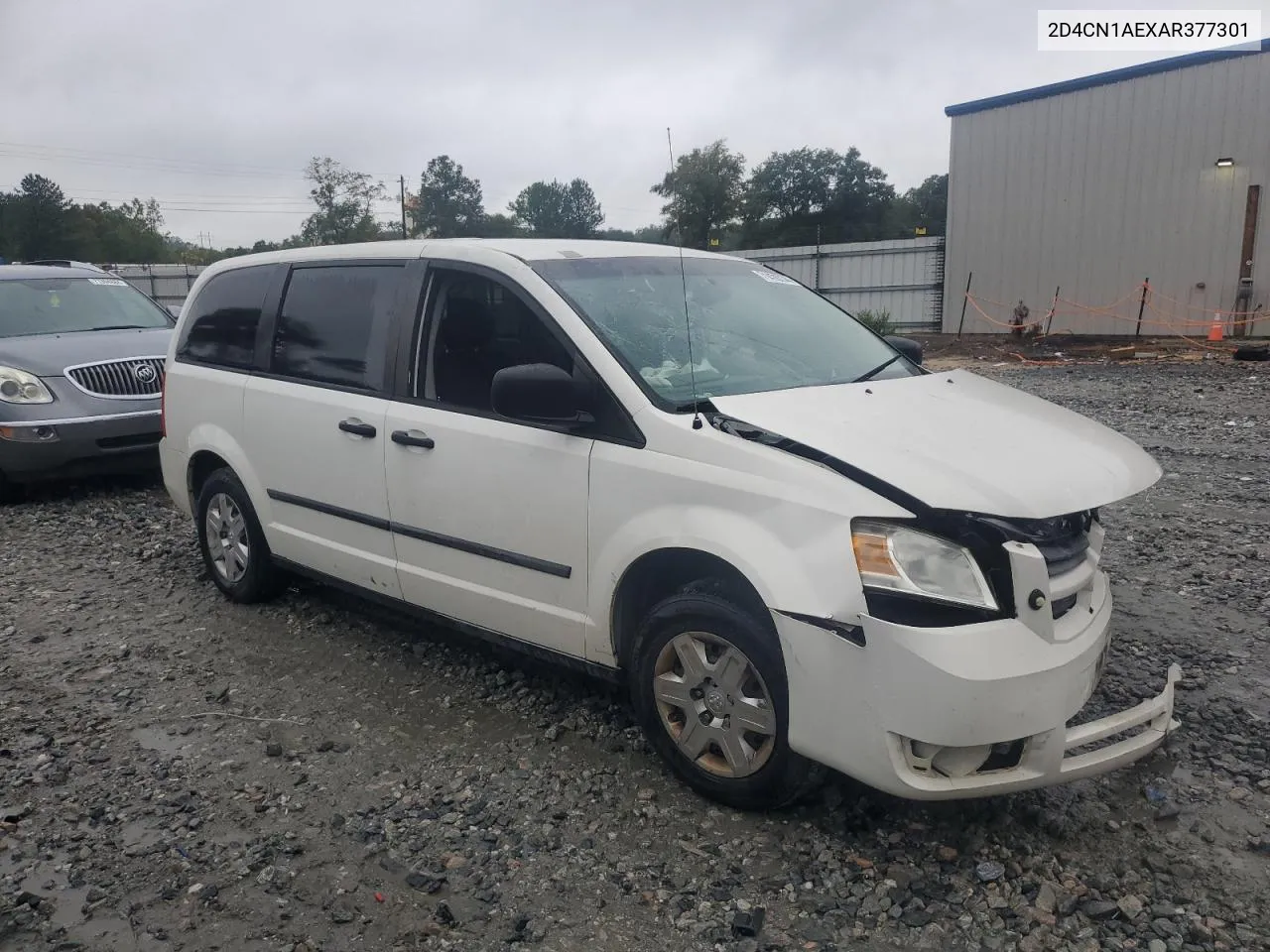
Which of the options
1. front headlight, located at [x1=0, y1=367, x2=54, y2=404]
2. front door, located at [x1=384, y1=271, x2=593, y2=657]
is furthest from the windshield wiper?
front headlight, located at [x1=0, y1=367, x2=54, y2=404]

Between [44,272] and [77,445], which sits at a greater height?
[44,272]

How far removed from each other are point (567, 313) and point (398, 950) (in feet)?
6.93

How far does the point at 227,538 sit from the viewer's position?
521 cm

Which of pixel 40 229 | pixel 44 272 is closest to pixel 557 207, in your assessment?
pixel 44 272

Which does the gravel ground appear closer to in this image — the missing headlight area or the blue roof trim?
the missing headlight area

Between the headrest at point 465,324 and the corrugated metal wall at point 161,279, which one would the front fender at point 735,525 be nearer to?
the headrest at point 465,324

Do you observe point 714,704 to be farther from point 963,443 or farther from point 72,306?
point 72,306

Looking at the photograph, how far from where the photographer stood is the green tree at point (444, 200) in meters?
40.4

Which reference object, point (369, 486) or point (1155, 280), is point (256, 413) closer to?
point (369, 486)

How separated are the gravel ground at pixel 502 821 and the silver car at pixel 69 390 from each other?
304 cm

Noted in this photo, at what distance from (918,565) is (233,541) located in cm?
385

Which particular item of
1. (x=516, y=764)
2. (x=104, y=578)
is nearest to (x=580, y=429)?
(x=516, y=764)

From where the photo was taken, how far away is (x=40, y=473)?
297 inches

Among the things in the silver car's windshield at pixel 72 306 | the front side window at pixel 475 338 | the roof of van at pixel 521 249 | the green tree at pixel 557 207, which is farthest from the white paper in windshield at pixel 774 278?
the green tree at pixel 557 207
